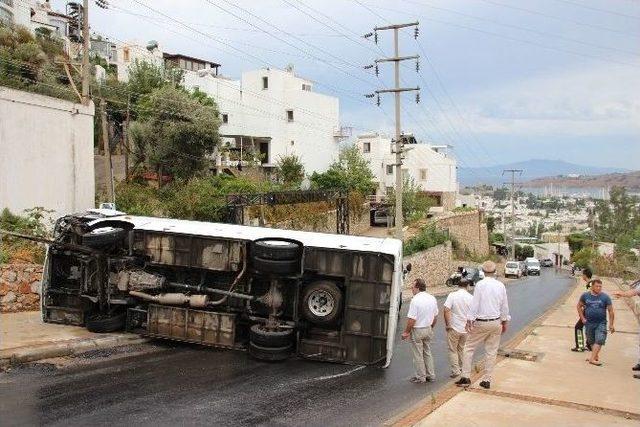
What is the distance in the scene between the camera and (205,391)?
29.7 feet

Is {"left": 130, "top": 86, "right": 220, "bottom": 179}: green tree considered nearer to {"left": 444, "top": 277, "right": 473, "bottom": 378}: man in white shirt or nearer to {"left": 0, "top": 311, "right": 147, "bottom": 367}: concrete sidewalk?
{"left": 0, "top": 311, "right": 147, "bottom": 367}: concrete sidewalk

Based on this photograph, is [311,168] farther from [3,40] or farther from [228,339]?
[228,339]

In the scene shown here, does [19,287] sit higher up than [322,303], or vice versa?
[322,303]

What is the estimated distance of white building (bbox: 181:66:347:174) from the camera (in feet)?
190

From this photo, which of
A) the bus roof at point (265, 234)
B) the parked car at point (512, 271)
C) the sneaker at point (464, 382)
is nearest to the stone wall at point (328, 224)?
the parked car at point (512, 271)

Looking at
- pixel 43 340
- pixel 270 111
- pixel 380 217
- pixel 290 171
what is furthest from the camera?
pixel 270 111

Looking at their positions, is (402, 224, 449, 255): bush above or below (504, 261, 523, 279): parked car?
above

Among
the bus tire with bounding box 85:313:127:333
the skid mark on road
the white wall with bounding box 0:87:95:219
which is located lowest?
the skid mark on road

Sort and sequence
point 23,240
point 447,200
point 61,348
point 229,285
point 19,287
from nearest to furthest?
1. point 61,348
2. point 229,285
3. point 19,287
4. point 23,240
5. point 447,200

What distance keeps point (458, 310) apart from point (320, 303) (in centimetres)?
275

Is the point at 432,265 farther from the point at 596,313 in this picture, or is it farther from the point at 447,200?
the point at 447,200

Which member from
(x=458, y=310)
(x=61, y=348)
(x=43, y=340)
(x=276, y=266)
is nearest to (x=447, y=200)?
(x=276, y=266)

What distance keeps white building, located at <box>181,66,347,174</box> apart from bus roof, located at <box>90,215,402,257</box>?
Answer: 43853mm

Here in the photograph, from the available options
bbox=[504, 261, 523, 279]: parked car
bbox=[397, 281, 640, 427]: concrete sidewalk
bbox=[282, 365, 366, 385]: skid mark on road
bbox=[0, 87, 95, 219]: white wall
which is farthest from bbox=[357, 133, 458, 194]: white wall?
bbox=[282, 365, 366, 385]: skid mark on road
